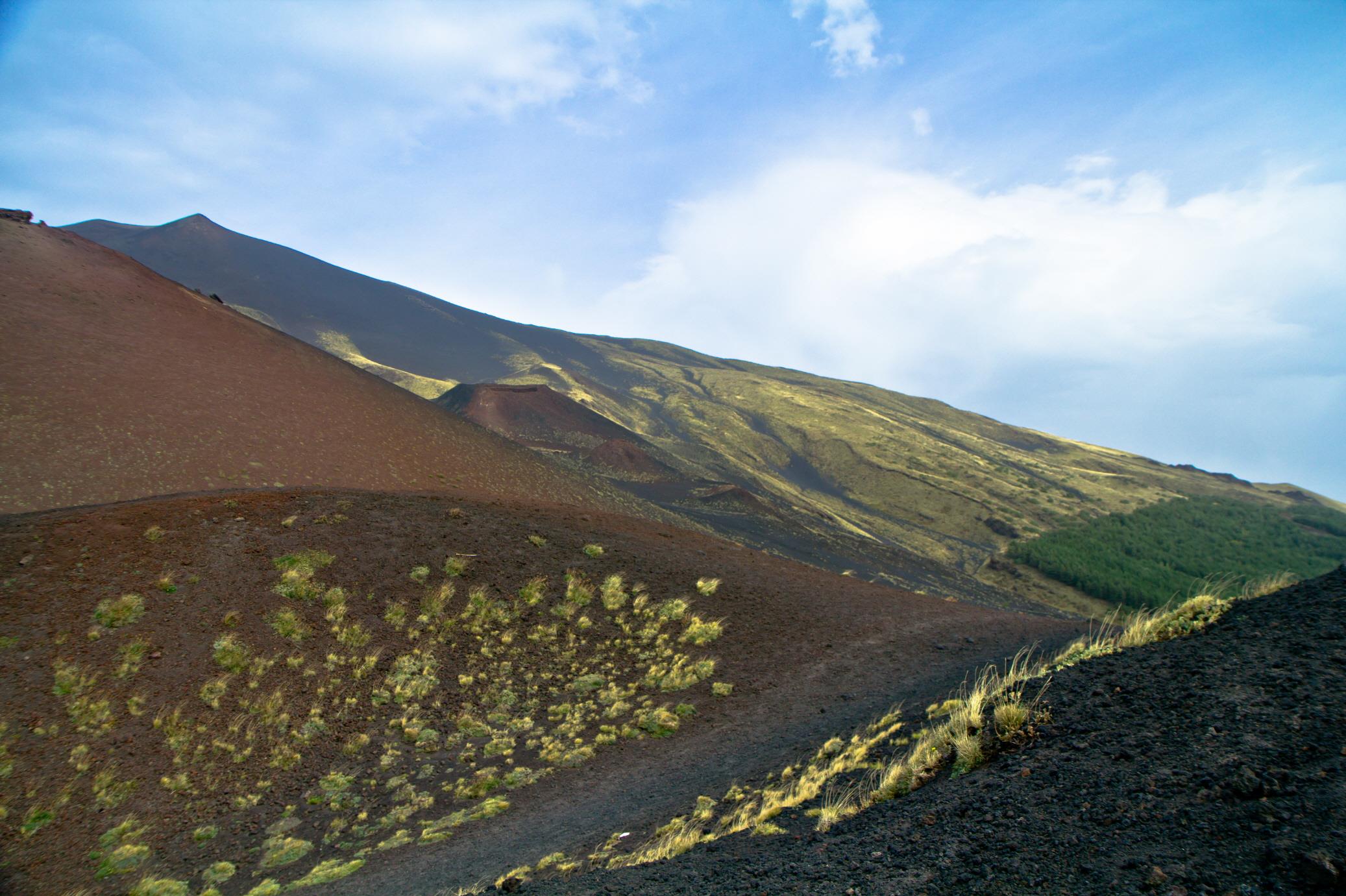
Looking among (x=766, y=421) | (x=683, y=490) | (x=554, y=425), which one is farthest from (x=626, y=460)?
(x=766, y=421)

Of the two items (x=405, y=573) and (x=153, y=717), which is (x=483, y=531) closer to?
(x=405, y=573)

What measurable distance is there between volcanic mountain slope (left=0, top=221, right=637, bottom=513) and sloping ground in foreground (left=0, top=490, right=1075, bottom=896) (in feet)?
10.5

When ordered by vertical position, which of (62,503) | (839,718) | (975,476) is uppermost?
(975,476)

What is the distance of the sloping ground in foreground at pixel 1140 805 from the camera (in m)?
3.66

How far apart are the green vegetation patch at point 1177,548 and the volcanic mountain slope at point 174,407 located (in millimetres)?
37773

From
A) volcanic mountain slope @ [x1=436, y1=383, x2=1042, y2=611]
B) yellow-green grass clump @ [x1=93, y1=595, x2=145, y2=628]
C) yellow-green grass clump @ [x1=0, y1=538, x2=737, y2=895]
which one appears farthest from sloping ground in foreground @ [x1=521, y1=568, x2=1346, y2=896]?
volcanic mountain slope @ [x1=436, y1=383, x2=1042, y2=611]

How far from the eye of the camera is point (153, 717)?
1098 centimetres

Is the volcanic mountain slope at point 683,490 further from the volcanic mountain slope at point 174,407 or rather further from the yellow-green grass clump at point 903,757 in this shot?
the yellow-green grass clump at point 903,757

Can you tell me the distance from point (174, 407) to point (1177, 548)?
7400cm

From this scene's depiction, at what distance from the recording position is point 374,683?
518 inches

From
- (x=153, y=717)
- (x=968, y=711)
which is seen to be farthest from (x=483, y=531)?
(x=968, y=711)

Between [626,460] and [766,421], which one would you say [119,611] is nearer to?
[626,460]

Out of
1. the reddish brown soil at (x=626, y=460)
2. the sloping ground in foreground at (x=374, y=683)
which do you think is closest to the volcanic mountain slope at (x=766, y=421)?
the reddish brown soil at (x=626, y=460)

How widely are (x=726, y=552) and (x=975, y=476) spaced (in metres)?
66.7
